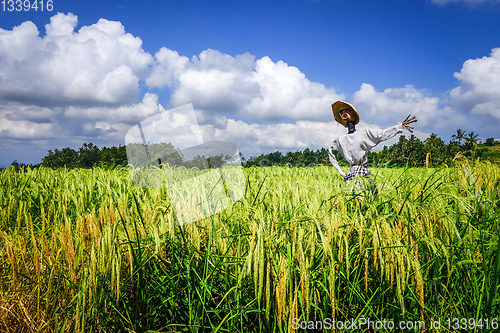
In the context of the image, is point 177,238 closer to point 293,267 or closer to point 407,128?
point 293,267

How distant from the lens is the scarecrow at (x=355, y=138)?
3881 mm

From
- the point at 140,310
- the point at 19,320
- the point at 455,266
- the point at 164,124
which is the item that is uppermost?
the point at 164,124

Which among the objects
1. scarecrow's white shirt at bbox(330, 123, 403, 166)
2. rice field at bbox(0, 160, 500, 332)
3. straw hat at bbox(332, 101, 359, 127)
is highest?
straw hat at bbox(332, 101, 359, 127)

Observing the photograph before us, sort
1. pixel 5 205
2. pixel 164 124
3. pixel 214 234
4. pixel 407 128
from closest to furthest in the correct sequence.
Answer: pixel 214 234 → pixel 164 124 → pixel 5 205 → pixel 407 128

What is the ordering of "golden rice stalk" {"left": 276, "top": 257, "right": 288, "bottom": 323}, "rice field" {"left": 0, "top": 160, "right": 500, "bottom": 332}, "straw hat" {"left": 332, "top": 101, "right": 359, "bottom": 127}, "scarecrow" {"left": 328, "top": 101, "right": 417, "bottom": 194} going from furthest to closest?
"straw hat" {"left": 332, "top": 101, "right": 359, "bottom": 127} → "scarecrow" {"left": 328, "top": 101, "right": 417, "bottom": 194} → "rice field" {"left": 0, "top": 160, "right": 500, "bottom": 332} → "golden rice stalk" {"left": 276, "top": 257, "right": 288, "bottom": 323}

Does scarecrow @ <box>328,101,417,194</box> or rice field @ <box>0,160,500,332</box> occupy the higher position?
scarecrow @ <box>328,101,417,194</box>

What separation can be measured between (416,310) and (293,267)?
77 cm

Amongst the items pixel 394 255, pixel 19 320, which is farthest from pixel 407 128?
pixel 19 320

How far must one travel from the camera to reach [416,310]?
143cm

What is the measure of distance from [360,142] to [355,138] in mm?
113

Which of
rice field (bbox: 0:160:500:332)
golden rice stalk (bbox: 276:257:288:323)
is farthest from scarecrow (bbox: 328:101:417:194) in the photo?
golden rice stalk (bbox: 276:257:288:323)

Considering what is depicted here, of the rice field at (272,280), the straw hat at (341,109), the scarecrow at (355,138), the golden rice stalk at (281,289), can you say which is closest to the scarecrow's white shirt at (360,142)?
the scarecrow at (355,138)

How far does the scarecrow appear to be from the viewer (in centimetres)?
388

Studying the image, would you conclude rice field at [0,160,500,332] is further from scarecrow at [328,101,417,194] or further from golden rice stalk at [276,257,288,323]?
scarecrow at [328,101,417,194]
